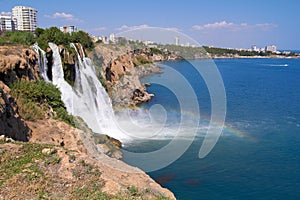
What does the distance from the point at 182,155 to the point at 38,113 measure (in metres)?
8.02

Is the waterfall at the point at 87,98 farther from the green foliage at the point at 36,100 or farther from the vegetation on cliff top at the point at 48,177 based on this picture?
the vegetation on cliff top at the point at 48,177

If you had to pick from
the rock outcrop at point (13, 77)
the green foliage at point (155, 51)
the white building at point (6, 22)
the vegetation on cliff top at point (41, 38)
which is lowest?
the rock outcrop at point (13, 77)

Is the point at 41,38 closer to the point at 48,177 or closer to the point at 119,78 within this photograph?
the point at 119,78

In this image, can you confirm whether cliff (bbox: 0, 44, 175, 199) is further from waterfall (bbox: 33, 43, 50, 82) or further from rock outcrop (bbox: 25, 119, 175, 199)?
waterfall (bbox: 33, 43, 50, 82)

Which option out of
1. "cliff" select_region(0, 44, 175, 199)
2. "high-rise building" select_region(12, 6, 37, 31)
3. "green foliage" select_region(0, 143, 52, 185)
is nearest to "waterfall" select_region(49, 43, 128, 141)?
"cliff" select_region(0, 44, 175, 199)

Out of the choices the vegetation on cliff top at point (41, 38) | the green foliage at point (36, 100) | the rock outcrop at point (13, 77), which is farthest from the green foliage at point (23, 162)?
the vegetation on cliff top at point (41, 38)

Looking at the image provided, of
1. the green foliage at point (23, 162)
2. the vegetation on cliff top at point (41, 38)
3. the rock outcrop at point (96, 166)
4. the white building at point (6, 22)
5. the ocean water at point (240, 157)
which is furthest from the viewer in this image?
the white building at point (6, 22)

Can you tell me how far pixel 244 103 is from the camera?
3028 centimetres

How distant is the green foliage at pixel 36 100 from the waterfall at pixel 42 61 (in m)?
2.35

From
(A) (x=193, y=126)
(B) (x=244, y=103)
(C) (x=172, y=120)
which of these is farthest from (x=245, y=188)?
(B) (x=244, y=103)

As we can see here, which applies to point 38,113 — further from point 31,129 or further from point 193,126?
point 193,126

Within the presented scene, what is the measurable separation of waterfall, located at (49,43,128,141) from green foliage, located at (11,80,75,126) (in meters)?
2.77

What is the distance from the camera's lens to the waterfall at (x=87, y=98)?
17781 mm

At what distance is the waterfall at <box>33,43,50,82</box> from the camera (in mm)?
16438
